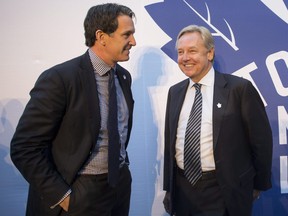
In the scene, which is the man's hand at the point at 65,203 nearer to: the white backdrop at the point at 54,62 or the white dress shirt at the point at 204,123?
the white dress shirt at the point at 204,123

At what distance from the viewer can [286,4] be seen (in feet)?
7.14

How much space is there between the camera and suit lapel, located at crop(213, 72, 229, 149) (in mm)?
1544

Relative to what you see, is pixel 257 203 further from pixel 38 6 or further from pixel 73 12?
pixel 38 6

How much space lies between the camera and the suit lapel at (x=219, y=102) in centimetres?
154

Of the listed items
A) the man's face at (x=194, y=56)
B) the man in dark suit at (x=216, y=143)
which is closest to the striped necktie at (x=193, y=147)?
the man in dark suit at (x=216, y=143)

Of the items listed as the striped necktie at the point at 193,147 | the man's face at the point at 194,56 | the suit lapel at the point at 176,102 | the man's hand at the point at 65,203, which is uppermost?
the man's face at the point at 194,56

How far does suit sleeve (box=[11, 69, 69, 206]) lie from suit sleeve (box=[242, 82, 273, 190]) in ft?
3.01

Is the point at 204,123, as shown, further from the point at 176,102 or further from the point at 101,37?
the point at 101,37

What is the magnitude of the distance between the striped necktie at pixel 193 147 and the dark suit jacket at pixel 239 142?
9cm

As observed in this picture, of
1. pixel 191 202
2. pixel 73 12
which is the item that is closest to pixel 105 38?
pixel 73 12

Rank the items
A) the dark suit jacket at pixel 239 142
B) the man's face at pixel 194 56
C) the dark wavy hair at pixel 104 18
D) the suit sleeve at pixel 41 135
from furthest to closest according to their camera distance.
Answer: the man's face at pixel 194 56
the dark suit jacket at pixel 239 142
the dark wavy hair at pixel 104 18
the suit sleeve at pixel 41 135

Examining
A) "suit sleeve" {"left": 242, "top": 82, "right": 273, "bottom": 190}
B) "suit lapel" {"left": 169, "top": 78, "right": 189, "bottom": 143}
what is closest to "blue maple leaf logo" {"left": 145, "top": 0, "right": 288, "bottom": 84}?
"suit lapel" {"left": 169, "top": 78, "right": 189, "bottom": 143}

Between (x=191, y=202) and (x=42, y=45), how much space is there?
1392 mm

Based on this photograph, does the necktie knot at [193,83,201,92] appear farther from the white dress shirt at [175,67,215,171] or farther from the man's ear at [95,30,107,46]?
the man's ear at [95,30,107,46]
